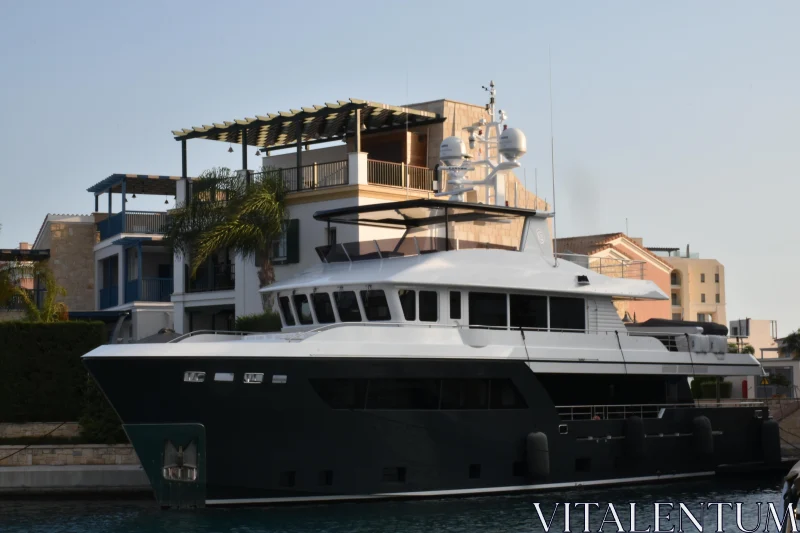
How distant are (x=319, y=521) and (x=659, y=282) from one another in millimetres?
43853

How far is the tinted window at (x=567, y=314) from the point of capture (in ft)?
80.1

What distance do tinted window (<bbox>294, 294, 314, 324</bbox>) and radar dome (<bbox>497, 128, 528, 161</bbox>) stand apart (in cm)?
566

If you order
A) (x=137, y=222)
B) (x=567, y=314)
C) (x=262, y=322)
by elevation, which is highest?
(x=137, y=222)

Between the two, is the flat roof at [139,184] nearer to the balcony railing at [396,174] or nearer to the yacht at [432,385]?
the balcony railing at [396,174]

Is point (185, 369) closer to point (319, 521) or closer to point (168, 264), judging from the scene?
point (319, 521)

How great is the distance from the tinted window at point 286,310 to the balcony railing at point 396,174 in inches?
397

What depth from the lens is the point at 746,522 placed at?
824 inches

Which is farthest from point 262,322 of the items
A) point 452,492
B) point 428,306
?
point 452,492

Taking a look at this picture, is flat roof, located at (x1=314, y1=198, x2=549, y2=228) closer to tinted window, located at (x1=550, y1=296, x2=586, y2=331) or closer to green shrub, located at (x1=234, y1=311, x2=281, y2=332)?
tinted window, located at (x1=550, y1=296, x2=586, y2=331)

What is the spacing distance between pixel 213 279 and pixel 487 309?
16347 mm

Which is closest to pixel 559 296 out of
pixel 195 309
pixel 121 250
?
pixel 195 309

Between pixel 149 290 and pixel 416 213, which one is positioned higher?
pixel 416 213

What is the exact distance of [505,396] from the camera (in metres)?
22.8

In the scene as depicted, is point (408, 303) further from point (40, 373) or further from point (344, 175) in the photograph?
point (344, 175)
